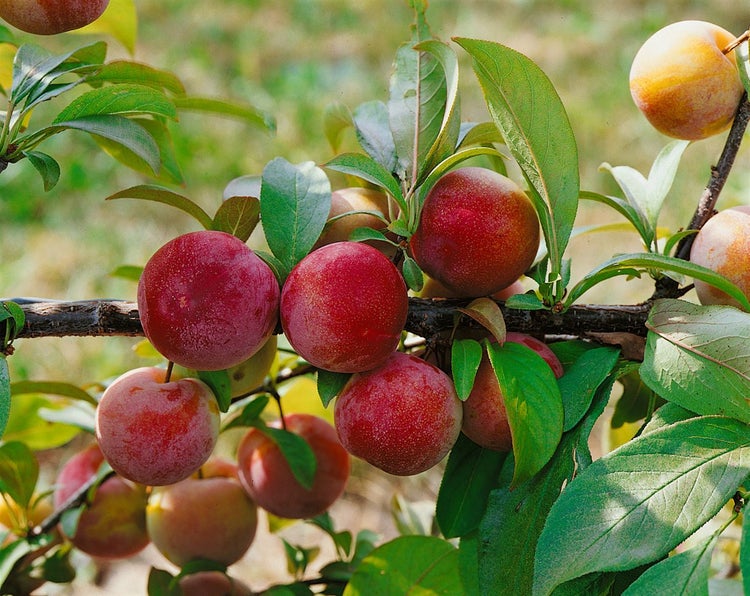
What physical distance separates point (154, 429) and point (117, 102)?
0.24m

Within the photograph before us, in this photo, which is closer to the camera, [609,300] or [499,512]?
[499,512]

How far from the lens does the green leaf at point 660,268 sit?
0.51m

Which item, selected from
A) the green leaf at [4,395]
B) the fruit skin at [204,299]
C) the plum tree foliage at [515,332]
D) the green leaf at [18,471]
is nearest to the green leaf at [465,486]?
the plum tree foliage at [515,332]

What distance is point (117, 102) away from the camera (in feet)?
1.92

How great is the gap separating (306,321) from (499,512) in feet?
0.63

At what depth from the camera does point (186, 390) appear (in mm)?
614

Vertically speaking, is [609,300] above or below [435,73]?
below

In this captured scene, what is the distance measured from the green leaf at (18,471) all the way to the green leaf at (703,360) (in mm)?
581

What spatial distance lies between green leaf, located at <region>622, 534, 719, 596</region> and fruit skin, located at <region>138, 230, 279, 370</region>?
28 centimetres

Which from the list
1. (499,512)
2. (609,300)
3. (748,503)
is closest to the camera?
(748,503)

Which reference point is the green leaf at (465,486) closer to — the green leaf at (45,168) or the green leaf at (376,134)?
the green leaf at (376,134)

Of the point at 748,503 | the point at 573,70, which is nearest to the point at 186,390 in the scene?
the point at 748,503

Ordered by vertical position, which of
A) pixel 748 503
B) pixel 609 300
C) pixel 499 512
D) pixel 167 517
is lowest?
pixel 609 300

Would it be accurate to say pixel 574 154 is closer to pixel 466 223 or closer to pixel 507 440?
pixel 466 223
